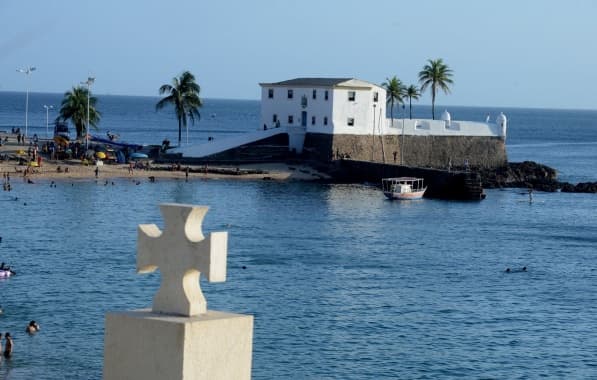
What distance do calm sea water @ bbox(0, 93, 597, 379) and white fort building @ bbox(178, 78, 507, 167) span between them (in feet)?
31.5

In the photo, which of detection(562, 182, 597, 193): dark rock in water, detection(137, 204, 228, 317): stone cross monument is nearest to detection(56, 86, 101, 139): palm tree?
detection(562, 182, 597, 193): dark rock in water

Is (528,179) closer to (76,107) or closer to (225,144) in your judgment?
(225,144)

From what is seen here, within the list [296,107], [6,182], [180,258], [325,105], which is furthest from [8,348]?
[296,107]

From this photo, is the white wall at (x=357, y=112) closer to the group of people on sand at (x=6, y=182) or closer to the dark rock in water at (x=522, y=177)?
the dark rock in water at (x=522, y=177)

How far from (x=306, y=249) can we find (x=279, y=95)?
45061 mm

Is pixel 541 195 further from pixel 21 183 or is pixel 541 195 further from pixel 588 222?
pixel 21 183

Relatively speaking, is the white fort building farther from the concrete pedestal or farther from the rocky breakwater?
the concrete pedestal

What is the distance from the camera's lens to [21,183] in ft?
287

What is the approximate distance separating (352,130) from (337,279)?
Result: 50.5 meters

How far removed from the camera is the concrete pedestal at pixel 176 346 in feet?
30.7

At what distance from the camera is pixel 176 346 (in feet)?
30.8

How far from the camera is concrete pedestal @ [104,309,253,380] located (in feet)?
30.7

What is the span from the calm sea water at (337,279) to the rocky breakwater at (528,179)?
40.2 ft

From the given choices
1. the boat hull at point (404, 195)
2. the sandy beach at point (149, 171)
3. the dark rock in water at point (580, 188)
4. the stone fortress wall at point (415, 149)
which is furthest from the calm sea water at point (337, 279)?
the dark rock in water at point (580, 188)
